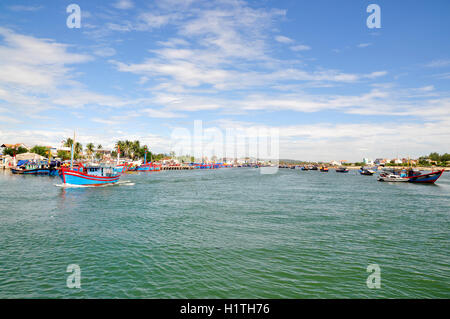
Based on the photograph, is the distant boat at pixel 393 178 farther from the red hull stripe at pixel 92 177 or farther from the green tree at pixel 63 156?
the green tree at pixel 63 156

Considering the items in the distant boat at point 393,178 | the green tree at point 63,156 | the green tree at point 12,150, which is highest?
the green tree at point 12,150

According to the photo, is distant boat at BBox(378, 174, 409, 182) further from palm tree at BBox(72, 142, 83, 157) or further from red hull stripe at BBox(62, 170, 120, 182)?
palm tree at BBox(72, 142, 83, 157)

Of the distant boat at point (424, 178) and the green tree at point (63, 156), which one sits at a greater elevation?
the green tree at point (63, 156)

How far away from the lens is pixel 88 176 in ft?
174

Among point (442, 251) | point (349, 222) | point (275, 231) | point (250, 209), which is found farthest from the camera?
point (250, 209)

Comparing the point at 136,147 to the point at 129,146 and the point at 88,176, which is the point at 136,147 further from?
the point at 88,176

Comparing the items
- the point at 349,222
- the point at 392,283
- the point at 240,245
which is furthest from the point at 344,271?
the point at 349,222

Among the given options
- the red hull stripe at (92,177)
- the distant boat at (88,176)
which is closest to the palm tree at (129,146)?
the distant boat at (88,176)

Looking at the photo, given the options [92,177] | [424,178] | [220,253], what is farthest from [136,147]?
[220,253]

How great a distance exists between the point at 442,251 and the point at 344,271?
9.15 m

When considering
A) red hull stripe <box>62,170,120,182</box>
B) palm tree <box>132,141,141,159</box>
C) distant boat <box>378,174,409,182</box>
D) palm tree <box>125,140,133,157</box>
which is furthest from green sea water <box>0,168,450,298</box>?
palm tree <box>132,141,141,159</box>

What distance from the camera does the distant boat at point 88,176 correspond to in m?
50.3

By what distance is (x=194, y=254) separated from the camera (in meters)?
17.2
